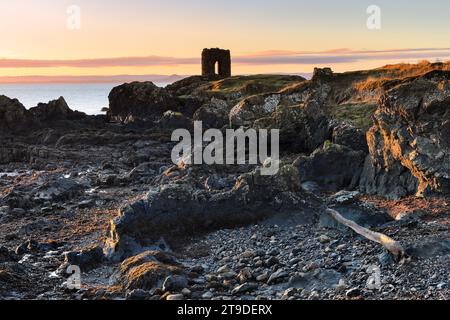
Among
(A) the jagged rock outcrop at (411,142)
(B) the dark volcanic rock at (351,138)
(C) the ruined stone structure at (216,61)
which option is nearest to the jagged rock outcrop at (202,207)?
(A) the jagged rock outcrop at (411,142)

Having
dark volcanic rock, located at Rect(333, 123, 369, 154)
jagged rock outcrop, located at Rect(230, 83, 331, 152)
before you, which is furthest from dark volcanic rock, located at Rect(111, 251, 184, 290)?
jagged rock outcrop, located at Rect(230, 83, 331, 152)

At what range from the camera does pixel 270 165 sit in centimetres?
2198

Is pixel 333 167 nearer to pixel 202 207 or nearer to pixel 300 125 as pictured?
pixel 300 125

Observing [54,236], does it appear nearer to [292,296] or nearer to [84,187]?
[84,187]

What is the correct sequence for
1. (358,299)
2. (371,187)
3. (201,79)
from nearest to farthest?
1. (358,299)
2. (371,187)
3. (201,79)

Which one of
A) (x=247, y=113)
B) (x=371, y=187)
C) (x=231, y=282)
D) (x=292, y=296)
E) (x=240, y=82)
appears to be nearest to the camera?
(x=292, y=296)

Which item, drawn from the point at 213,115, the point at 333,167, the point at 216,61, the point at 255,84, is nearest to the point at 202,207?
the point at 333,167

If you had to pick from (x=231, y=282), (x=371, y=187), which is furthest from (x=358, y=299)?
(x=371, y=187)

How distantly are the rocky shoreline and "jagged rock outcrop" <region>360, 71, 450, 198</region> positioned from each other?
2.1 inches

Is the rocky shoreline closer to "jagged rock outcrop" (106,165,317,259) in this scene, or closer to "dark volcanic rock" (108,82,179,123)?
"jagged rock outcrop" (106,165,317,259)

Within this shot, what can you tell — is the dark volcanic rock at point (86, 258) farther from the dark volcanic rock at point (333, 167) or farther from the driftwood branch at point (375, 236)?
the dark volcanic rock at point (333, 167)

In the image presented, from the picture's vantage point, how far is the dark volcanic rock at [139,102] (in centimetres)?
6347

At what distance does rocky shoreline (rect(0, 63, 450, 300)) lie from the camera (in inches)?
585
